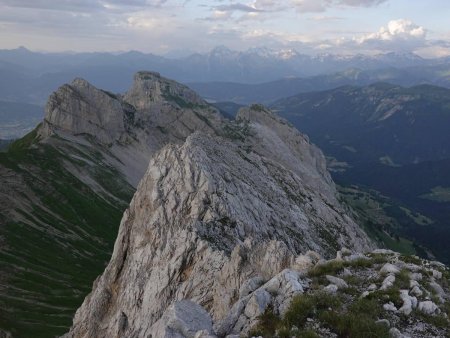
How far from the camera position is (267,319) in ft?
66.9

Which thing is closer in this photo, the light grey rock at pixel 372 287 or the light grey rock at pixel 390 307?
the light grey rock at pixel 390 307

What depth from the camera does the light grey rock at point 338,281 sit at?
23188 millimetres

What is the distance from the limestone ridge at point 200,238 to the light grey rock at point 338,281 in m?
4.42

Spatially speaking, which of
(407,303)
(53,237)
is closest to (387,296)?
(407,303)

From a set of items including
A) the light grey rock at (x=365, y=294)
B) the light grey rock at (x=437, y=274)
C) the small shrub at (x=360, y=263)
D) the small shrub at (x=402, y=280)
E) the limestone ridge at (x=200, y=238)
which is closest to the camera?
the light grey rock at (x=365, y=294)

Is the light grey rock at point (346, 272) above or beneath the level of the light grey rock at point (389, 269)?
beneath

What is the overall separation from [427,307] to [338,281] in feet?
14.1

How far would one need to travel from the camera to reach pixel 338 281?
2350 centimetres

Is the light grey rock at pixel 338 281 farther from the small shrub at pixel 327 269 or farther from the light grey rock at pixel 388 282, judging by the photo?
the light grey rock at pixel 388 282

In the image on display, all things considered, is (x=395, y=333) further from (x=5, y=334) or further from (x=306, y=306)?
(x=5, y=334)

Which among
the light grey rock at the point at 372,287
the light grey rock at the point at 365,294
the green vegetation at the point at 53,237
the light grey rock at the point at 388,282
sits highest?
the light grey rock at the point at 365,294

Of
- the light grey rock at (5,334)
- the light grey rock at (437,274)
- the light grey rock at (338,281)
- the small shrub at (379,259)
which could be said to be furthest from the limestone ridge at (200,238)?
the light grey rock at (5,334)

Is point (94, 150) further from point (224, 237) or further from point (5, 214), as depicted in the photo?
point (224, 237)

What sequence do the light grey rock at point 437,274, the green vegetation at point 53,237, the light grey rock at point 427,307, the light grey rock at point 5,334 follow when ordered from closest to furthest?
1. the light grey rock at point 427,307
2. the light grey rock at point 437,274
3. the light grey rock at point 5,334
4. the green vegetation at point 53,237
